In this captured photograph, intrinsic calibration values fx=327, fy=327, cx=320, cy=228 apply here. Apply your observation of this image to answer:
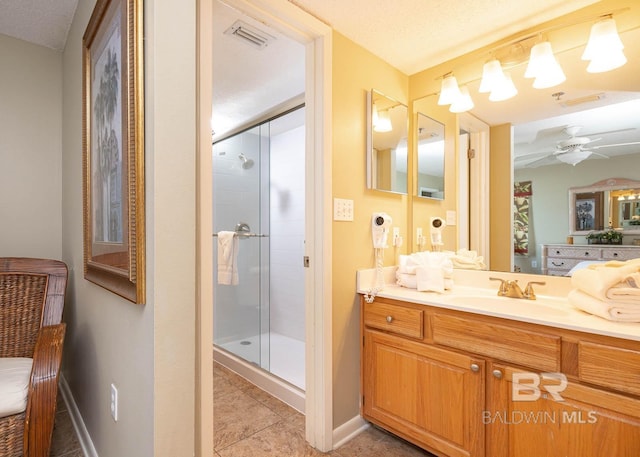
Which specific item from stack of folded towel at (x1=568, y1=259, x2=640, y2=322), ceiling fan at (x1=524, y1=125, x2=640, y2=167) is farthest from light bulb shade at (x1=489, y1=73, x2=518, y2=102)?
A: stack of folded towel at (x1=568, y1=259, x2=640, y2=322)

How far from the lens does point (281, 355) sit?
2.96 metres

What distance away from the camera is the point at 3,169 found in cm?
206

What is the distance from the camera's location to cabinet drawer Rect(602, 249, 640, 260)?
4.98ft

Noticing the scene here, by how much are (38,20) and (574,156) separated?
3065mm

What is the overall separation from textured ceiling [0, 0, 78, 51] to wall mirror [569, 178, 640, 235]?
2.84 m

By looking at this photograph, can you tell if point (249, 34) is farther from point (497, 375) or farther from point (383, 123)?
point (497, 375)

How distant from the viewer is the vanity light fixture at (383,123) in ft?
6.59

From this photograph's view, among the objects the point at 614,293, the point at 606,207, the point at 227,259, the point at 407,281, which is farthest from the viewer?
the point at 227,259

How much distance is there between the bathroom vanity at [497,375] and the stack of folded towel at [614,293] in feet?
0.13

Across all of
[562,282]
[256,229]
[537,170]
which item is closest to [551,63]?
[537,170]

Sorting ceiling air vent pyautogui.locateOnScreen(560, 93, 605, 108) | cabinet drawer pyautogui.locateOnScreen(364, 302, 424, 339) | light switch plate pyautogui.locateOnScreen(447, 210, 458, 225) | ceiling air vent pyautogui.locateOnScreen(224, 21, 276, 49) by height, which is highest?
ceiling air vent pyautogui.locateOnScreen(224, 21, 276, 49)

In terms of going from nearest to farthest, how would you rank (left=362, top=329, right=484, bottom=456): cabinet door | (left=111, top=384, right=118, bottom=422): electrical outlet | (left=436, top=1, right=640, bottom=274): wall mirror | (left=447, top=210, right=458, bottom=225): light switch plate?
(left=111, top=384, right=118, bottom=422): electrical outlet, (left=362, top=329, right=484, bottom=456): cabinet door, (left=436, top=1, right=640, bottom=274): wall mirror, (left=447, top=210, right=458, bottom=225): light switch plate

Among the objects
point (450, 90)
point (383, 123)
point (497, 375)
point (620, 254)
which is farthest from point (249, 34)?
point (620, 254)

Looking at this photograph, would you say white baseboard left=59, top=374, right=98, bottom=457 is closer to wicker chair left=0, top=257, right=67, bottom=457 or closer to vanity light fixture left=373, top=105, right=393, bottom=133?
wicker chair left=0, top=257, right=67, bottom=457
